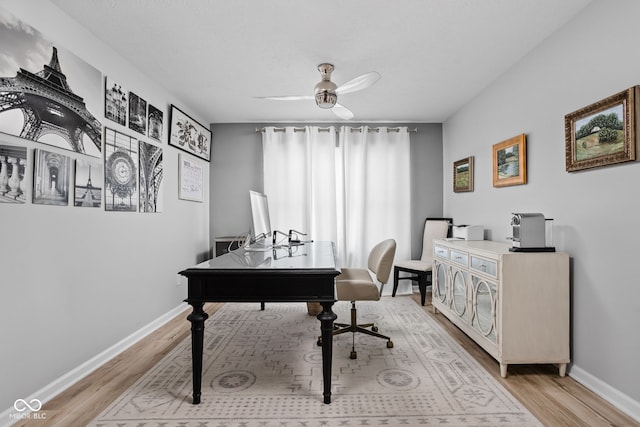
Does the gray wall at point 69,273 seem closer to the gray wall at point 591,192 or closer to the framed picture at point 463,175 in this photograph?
the gray wall at point 591,192

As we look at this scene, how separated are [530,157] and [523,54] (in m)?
0.89

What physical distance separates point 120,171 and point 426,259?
389cm

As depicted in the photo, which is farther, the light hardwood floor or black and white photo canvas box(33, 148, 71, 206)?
black and white photo canvas box(33, 148, 71, 206)

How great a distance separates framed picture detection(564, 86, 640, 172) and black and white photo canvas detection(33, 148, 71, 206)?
3.44m

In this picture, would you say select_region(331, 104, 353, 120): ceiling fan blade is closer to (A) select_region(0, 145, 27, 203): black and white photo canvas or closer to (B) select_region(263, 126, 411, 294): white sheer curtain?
(B) select_region(263, 126, 411, 294): white sheer curtain

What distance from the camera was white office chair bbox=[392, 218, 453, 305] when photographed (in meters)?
4.36

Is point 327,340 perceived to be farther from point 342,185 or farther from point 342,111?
point 342,185

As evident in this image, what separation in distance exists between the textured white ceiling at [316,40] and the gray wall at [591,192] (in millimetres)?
242

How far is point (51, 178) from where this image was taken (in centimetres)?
216

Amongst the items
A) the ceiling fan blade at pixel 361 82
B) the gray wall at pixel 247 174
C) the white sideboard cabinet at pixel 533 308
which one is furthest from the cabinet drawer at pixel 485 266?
the gray wall at pixel 247 174

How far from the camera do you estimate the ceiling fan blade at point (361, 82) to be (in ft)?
8.68

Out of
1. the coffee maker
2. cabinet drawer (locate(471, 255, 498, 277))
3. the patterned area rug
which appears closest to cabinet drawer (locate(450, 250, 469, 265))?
cabinet drawer (locate(471, 255, 498, 277))

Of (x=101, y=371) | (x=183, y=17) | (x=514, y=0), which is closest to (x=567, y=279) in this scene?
(x=514, y=0)

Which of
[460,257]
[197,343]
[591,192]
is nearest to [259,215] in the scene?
[197,343]
